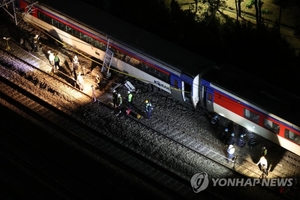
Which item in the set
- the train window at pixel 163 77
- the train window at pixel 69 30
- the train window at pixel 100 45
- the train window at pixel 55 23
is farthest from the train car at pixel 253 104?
the train window at pixel 55 23

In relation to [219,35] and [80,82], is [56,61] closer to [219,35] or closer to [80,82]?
[80,82]

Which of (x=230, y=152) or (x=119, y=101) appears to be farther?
(x=119, y=101)

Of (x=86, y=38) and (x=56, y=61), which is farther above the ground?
(x=86, y=38)

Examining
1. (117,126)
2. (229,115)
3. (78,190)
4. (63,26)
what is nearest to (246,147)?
(229,115)

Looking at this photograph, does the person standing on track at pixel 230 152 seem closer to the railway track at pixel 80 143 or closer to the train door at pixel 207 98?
the railway track at pixel 80 143

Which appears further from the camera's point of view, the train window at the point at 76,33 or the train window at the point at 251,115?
the train window at the point at 76,33

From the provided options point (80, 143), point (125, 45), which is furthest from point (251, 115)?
point (80, 143)

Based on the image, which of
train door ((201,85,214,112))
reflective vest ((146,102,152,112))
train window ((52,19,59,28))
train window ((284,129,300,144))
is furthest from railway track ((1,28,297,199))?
train window ((52,19,59,28))
